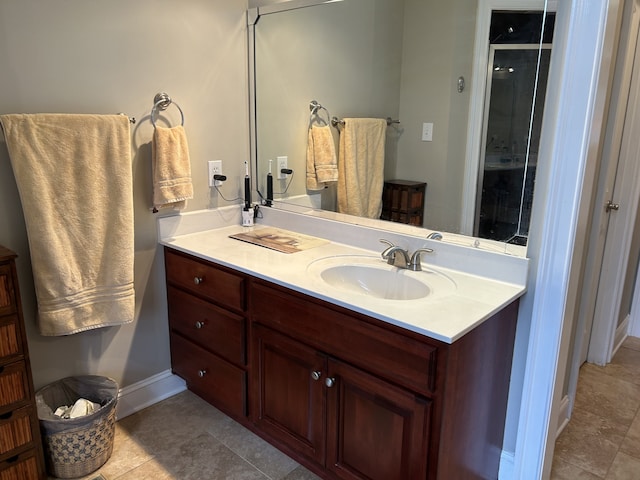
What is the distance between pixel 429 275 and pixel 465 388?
0.45m

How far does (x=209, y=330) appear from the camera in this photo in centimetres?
206

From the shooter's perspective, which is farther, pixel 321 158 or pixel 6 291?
pixel 321 158

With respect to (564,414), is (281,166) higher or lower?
higher

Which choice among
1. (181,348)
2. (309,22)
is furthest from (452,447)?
(309,22)

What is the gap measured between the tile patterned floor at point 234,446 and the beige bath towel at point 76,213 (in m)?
0.53

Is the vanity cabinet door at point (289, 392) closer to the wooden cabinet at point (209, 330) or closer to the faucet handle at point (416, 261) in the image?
the wooden cabinet at point (209, 330)

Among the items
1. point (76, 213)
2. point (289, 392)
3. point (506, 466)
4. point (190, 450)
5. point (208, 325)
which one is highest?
point (76, 213)

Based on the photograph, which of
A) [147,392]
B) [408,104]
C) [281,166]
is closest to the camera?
[408,104]

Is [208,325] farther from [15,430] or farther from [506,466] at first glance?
[506,466]

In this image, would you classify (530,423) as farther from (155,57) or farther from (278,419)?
(155,57)

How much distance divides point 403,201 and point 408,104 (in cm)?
38

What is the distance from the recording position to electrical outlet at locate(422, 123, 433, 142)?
6.02 feet

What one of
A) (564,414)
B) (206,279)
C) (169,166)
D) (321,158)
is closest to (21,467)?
(206,279)

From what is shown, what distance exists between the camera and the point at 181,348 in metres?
2.26
